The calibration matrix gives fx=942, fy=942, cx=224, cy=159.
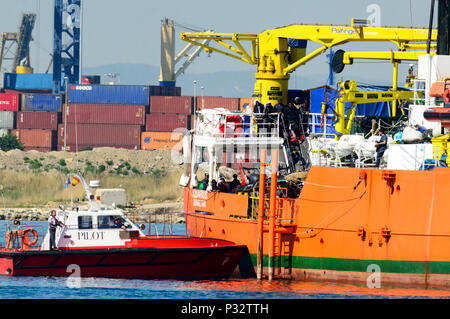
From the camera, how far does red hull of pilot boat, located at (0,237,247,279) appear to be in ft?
90.8

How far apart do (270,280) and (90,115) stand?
70.4 meters

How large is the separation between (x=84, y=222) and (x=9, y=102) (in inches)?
2962

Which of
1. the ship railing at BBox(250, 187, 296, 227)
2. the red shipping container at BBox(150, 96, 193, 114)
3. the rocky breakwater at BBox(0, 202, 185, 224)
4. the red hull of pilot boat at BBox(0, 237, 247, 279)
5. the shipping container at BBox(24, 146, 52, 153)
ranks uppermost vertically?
the red shipping container at BBox(150, 96, 193, 114)

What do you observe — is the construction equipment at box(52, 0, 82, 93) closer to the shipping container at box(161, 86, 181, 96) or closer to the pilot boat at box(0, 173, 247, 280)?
the shipping container at box(161, 86, 181, 96)

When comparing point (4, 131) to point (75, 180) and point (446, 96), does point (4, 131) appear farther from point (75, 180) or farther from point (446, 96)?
point (446, 96)

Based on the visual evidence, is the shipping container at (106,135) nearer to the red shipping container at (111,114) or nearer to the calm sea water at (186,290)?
the red shipping container at (111,114)

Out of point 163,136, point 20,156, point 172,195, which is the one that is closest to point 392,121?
point 172,195

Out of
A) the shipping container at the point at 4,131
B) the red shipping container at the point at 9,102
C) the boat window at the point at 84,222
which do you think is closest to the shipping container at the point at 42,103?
the red shipping container at the point at 9,102

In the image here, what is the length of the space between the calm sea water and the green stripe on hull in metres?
0.51

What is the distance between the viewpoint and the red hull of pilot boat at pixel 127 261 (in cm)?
2769

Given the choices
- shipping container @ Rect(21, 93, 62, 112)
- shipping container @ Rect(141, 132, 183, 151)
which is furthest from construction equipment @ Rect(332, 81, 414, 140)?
shipping container @ Rect(21, 93, 62, 112)

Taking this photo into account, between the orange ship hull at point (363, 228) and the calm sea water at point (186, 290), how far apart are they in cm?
43

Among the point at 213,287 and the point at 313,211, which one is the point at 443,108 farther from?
the point at 213,287

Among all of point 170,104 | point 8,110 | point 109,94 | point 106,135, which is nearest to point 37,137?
point 8,110
